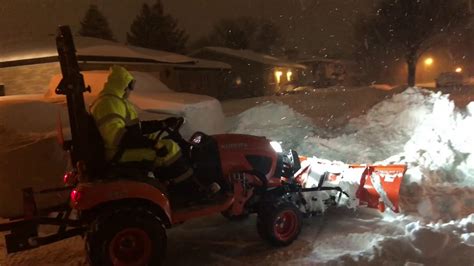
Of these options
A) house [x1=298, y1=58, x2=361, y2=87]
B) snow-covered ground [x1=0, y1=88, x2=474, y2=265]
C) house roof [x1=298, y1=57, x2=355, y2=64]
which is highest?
house roof [x1=298, y1=57, x2=355, y2=64]

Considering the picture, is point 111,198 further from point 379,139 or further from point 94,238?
point 379,139

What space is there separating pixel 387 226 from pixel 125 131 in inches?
128

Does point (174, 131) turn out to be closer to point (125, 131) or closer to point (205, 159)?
point (205, 159)

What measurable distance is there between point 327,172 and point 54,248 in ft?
11.3

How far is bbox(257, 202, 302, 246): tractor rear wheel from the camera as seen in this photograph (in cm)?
530

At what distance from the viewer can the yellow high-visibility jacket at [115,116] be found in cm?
429

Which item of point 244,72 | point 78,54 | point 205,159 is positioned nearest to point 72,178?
point 205,159

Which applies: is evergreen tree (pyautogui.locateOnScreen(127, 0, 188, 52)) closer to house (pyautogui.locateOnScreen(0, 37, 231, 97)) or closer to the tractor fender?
house (pyautogui.locateOnScreen(0, 37, 231, 97))

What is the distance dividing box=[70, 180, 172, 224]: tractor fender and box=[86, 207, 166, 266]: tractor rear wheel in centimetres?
12

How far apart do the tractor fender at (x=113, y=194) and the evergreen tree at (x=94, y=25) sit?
4726cm

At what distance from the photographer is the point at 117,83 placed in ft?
14.5

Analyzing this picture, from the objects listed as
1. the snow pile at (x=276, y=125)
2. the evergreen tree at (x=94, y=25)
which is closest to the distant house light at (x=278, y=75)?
the evergreen tree at (x=94, y=25)

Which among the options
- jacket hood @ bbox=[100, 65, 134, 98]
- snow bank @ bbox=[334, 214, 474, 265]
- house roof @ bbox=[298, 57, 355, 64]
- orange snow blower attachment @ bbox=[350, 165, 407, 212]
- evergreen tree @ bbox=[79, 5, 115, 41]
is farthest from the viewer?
house roof @ bbox=[298, 57, 355, 64]

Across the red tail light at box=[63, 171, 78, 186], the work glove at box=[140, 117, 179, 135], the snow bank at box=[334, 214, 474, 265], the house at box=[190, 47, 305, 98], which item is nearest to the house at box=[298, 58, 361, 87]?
the house at box=[190, 47, 305, 98]
